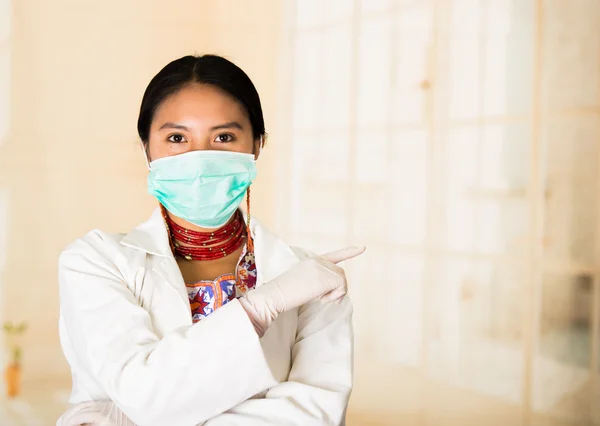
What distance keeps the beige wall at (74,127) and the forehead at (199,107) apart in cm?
212

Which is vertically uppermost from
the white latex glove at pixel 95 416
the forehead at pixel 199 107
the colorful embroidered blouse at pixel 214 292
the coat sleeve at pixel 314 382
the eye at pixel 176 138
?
the forehead at pixel 199 107

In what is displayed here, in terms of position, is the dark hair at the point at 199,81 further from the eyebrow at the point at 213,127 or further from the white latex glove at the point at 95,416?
the white latex glove at the point at 95,416

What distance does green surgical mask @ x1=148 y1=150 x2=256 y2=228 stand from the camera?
1.39 m

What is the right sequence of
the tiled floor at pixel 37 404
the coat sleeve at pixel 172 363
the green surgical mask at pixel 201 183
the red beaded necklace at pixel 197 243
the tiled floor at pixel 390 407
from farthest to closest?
1. the tiled floor at pixel 37 404
2. the tiled floor at pixel 390 407
3. the red beaded necklace at pixel 197 243
4. the green surgical mask at pixel 201 183
5. the coat sleeve at pixel 172 363

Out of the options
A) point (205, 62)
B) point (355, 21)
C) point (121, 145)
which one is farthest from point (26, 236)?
point (205, 62)

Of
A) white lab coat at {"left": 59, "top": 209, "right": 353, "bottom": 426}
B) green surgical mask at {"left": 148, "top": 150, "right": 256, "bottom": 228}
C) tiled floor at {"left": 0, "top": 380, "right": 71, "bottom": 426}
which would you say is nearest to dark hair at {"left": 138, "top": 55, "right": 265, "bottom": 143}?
green surgical mask at {"left": 148, "top": 150, "right": 256, "bottom": 228}

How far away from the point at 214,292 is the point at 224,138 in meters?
0.33

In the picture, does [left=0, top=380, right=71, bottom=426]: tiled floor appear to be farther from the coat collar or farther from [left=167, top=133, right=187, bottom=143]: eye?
[left=167, top=133, right=187, bottom=143]: eye

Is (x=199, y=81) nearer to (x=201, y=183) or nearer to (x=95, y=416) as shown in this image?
(x=201, y=183)

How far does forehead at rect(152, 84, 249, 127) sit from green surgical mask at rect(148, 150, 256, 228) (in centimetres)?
8

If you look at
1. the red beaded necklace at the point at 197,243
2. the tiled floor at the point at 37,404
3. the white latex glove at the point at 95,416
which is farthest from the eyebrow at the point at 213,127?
the tiled floor at the point at 37,404

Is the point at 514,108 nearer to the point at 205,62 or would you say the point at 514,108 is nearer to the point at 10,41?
the point at 205,62

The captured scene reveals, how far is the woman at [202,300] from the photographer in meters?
1.17

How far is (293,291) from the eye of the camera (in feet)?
4.08
